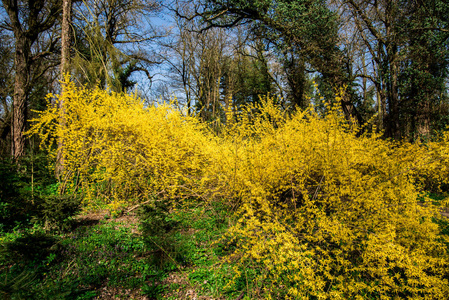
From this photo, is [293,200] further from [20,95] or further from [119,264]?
[20,95]

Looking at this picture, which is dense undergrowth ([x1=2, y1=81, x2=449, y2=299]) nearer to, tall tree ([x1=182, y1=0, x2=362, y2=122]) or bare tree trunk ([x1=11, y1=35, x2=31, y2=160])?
bare tree trunk ([x1=11, y1=35, x2=31, y2=160])

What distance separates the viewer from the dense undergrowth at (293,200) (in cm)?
197

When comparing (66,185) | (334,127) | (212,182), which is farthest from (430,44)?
(66,185)

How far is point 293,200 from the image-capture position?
2357mm

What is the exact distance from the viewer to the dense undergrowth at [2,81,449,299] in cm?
197

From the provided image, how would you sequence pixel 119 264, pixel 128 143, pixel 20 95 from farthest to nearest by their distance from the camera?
pixel 20 95, pixel 128 143, pixel 119 264

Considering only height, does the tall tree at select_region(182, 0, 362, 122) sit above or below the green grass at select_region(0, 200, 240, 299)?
above

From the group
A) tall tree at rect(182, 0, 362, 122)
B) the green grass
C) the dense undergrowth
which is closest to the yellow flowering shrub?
the dense undergrowth

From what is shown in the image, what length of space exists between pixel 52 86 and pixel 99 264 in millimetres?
15541

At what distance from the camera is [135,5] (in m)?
7.29

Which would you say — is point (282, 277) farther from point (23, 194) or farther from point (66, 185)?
point (66, 185)

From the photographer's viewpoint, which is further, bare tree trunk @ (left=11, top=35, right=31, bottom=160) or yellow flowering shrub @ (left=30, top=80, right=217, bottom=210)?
bare tree trunk @ (left=11, top=35, right=31, bottom=160)

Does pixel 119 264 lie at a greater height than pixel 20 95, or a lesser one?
lesser

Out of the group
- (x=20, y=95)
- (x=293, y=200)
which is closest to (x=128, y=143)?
(x=293, y=200)
